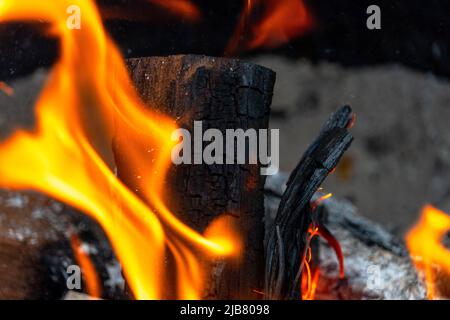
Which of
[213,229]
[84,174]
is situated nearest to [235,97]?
[213,229]

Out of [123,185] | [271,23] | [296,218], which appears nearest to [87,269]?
[123,185]

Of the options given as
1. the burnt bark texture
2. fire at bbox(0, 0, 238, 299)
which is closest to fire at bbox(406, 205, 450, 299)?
the burnt bark texture

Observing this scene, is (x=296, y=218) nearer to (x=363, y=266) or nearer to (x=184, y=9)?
(x=363, y=266)

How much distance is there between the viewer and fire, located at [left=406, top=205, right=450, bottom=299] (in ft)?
7.88

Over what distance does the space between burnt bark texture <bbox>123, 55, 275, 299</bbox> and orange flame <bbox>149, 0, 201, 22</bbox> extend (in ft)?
5.64

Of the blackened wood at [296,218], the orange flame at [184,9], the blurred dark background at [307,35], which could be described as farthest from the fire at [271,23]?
the blackened wood at [296,218]

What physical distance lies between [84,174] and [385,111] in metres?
2.28

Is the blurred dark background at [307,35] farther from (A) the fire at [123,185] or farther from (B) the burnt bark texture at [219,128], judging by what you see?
(B) the burnt bark texture at [219,128]

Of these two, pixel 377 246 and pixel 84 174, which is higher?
pixel 84 174

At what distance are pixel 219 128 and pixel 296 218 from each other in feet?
1.06

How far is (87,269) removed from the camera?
7.48 ft

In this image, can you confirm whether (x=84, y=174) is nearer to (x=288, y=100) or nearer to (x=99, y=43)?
(x=99, y=43)
